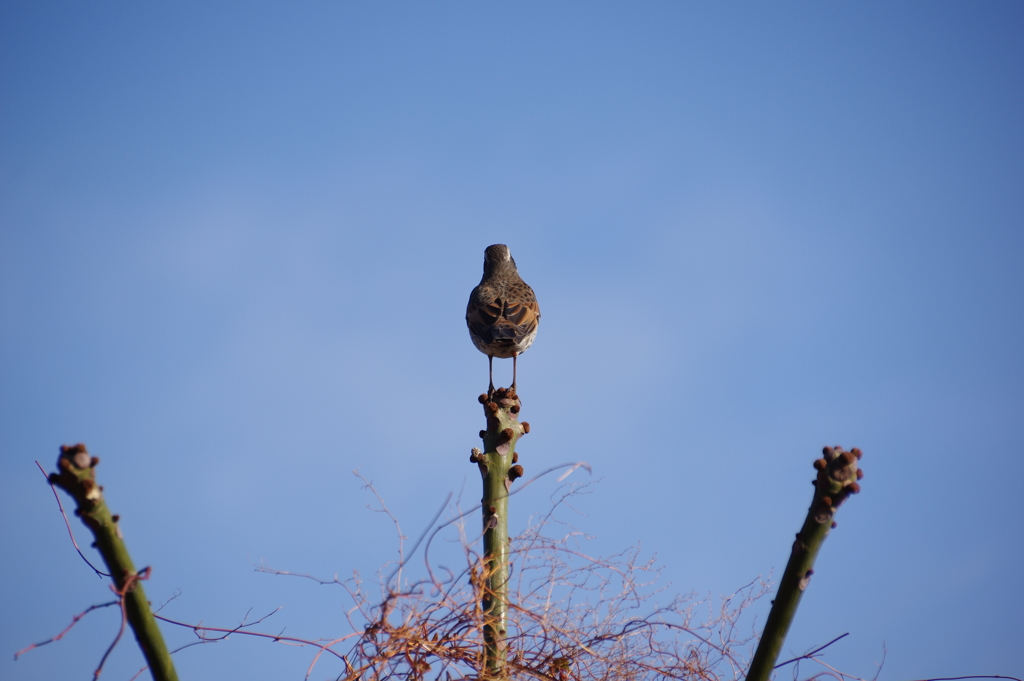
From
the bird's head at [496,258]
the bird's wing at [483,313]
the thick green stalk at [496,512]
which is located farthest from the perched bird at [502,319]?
the thick green stalk at [496,512]

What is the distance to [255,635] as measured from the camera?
9.82ft

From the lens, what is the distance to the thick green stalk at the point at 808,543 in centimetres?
285

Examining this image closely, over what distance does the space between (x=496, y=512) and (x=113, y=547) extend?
72.5 inches

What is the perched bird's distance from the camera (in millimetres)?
7871

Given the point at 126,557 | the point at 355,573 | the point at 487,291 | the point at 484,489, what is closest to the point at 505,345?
the point at 487,291

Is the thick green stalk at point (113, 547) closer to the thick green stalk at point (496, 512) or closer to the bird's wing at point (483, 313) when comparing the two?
the thick green stalk at point (496, 512)

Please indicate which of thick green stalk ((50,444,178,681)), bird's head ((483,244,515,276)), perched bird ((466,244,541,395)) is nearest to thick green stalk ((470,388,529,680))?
thick green stalk ((50,444,178,681))

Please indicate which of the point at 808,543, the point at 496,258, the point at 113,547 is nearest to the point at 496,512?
the point at 808,543

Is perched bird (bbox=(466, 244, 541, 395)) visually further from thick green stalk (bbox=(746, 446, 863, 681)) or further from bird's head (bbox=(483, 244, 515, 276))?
thick green stalk (bbox=(746, 446, 863, 681))

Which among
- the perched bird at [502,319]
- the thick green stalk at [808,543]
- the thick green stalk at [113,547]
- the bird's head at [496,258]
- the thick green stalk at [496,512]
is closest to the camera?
the thick green stalk at [113,547]

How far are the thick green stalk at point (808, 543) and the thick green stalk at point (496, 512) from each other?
1021 millimetres

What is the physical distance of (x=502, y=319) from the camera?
7.93 metres

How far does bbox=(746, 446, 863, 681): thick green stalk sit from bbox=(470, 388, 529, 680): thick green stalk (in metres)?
1.02

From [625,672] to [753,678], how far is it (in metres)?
0.87
